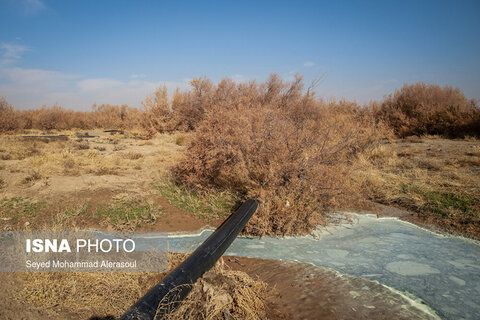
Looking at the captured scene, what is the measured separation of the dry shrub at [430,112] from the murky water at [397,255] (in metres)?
11.4

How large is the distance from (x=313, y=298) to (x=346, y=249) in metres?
1.66

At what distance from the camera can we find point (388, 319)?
3.02 metres

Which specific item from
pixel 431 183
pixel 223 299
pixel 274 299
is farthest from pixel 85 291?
pixel 431 183

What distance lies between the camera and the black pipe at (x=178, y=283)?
7.15ft

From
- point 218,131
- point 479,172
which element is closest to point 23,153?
point 218,131

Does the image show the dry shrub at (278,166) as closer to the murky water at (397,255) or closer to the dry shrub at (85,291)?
the murky water at (397,255)

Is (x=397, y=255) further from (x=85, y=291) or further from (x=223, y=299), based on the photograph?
(x=85, y=291)

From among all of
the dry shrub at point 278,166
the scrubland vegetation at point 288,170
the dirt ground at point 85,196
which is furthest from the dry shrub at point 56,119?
the dry shrub at point 278,166

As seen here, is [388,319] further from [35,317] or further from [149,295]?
[35,317]

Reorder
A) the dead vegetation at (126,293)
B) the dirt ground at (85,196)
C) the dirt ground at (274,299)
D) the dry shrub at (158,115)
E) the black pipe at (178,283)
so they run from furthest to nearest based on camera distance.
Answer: the dry shrub at (158,115) < the dirt ground at (85,196) < the dirt ground at (274,299) < the dead vegetation at (126,293) < the black pipe at (178,283)

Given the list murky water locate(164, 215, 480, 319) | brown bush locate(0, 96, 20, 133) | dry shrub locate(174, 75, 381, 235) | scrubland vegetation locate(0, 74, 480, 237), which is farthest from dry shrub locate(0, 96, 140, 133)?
murky water locate(164, 215, 480, 319)

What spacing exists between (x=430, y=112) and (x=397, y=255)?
14.2 meters

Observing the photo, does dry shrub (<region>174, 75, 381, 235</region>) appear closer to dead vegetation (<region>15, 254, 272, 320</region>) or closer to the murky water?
the murky water

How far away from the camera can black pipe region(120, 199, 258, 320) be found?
85.8 inches
